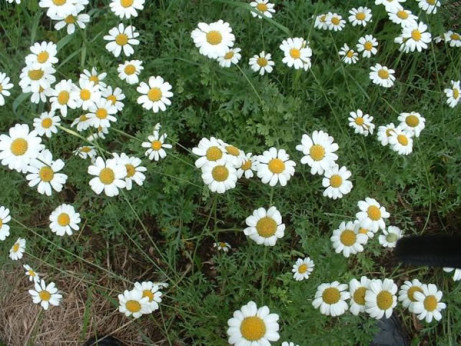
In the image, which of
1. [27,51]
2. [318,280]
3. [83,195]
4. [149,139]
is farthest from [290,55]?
[27,51]

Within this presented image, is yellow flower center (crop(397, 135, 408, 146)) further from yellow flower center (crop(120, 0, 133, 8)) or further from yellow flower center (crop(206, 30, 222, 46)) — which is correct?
yellow flower center (crop(120, 0, 133, 8))

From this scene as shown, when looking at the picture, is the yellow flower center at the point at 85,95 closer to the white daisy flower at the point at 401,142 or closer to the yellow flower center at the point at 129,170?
the yellow flower center at the point at 129,170

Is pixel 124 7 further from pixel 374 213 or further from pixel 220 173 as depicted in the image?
pixel 374 213

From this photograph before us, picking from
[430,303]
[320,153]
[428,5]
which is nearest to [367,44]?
[428,5]

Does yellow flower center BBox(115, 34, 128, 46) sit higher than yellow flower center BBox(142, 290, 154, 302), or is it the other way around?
yellow flower center BBox(115, 34, 128, 46)

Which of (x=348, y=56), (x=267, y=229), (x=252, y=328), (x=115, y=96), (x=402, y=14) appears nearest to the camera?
(x=252, y=328)

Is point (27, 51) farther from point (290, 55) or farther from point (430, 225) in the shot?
point (430, 225)

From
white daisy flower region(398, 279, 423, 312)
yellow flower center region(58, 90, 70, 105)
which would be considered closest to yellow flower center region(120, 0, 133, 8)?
yellow flower center region(58, 90, 70, 105)
